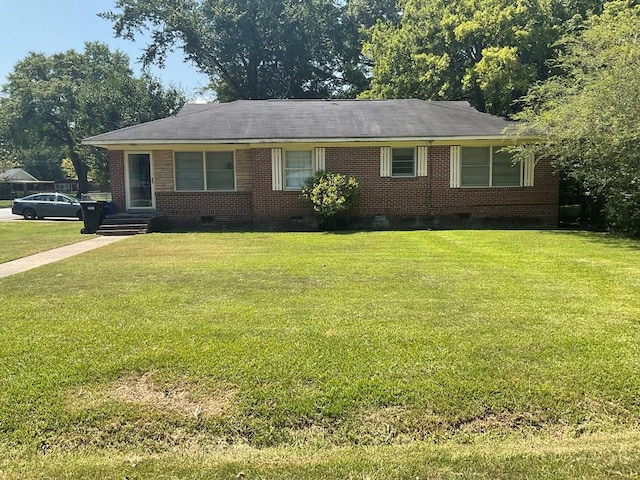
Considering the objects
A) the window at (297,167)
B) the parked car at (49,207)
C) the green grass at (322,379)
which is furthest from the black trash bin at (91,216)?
the parked car at (49,207)

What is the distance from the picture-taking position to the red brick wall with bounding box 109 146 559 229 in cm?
1575

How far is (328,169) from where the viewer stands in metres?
15.8

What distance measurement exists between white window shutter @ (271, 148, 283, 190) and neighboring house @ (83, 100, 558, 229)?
33 millimetres

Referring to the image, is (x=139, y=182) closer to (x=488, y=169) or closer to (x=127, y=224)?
(x=127, y=224)

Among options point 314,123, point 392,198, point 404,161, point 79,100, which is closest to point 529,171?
point 404,161

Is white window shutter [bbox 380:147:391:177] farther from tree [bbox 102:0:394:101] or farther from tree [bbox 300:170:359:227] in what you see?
tree [bbox 102:0:394:101]

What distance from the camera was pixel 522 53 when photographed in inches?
Answer: 869

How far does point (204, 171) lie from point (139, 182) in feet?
7.61

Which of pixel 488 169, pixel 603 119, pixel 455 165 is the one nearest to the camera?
pixel 603 119

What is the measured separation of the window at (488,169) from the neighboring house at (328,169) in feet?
0.11

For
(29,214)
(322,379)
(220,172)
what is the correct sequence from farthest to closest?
(29,214) < (220,172) < (322,379)

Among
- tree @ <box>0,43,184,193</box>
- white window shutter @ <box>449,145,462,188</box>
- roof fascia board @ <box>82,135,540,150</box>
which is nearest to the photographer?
roof fascia board @ <box>82,135,540,150</box>

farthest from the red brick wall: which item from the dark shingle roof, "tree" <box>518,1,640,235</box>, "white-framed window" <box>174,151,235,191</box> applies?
"tree" <box>518,1,640,235</box>

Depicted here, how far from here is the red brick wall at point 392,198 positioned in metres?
15.8
